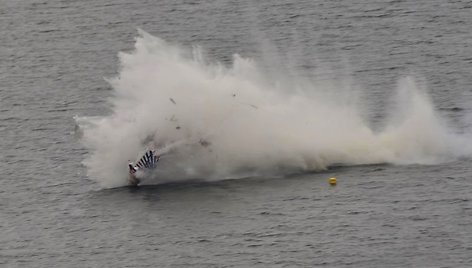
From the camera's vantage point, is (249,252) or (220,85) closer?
(249,252)

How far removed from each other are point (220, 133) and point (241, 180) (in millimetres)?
2868

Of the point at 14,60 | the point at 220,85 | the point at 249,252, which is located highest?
the point at 14,60

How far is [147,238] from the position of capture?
208ft

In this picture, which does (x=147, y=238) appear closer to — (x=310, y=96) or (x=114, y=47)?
(x=310, y=96)

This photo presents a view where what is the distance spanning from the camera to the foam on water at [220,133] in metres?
70.6

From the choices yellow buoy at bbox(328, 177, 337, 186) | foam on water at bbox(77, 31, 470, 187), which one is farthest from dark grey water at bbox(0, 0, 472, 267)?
foam on water at bbox(77, 31, 470, 187)

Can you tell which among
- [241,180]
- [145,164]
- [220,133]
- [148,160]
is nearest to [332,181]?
[241,180]

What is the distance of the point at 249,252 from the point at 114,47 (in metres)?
45.0

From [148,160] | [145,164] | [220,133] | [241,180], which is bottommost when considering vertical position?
[241,180]

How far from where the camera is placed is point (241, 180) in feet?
230

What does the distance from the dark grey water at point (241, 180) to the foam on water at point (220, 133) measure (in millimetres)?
1190

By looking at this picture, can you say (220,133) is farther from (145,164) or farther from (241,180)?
(145,164)

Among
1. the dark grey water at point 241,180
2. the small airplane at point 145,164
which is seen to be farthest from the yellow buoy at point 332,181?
the small airplane at point 145,164

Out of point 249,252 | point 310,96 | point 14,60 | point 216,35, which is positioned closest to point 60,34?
point 14,60
